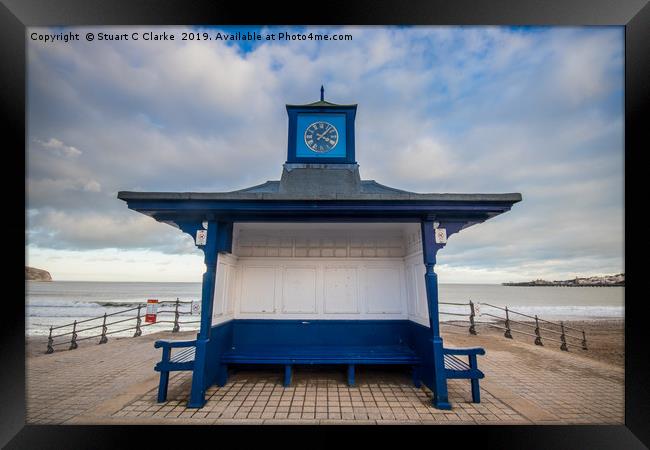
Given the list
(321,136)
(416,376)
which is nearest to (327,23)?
(321,136)

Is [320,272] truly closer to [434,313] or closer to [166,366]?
[434,313]

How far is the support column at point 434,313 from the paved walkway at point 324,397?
23cm

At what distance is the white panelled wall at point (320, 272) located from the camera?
21.1 ft

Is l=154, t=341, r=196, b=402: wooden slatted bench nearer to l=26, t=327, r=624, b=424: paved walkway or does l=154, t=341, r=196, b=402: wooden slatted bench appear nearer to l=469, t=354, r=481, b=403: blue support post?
l=26, t=327, r=624, b=424: paved walkway

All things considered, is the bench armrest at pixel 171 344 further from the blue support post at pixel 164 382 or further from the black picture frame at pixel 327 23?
the black picture frame at pixel 327 23

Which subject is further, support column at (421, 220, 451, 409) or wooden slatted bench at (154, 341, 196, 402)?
wooden slatted bench at (154, 341, 196, 402)

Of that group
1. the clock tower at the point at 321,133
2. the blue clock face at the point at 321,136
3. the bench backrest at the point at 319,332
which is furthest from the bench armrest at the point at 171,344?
the blue clock face at the point at 321,136

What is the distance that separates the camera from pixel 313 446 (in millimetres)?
3500

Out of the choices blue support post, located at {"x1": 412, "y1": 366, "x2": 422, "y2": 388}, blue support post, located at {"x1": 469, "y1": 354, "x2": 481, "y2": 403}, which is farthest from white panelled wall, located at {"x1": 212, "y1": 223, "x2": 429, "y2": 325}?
blue support post, located at {"x1": 469, "y1": 354, "x2": 481, "y2": 403}

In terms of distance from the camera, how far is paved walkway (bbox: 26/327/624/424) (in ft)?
14.1

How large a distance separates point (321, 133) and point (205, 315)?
193 inches

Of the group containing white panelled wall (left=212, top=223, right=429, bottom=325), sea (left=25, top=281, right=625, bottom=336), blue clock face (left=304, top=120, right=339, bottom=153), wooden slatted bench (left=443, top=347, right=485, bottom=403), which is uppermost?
blue clock face (left=304, top=120, right=339, bottom=153)

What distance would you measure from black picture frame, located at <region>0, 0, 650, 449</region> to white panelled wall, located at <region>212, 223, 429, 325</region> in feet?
9.24

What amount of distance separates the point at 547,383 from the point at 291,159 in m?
7.19
